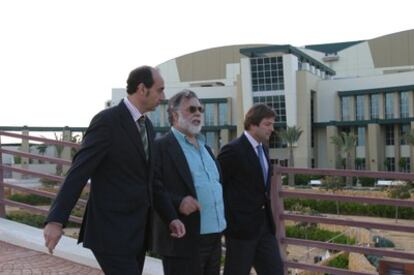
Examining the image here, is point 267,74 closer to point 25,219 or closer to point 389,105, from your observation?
point 389,105

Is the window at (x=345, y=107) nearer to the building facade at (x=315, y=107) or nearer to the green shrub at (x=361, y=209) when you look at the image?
the building facade at (x=315, y=107)

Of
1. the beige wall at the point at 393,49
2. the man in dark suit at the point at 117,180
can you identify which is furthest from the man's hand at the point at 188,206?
the beige wall at the point at 393,49

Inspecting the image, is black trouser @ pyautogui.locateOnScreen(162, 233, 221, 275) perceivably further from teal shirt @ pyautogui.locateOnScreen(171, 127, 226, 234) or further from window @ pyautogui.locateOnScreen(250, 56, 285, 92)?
window @ pyautogui.locateOnScreen(250, 56, 285, 92)

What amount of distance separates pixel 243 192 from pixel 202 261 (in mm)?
649

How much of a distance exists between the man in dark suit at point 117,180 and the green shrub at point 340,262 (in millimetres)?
12344

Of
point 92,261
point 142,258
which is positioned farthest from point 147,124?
point 92,261

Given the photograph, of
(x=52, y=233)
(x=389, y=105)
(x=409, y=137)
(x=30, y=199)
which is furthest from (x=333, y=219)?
(x=389, y=105)

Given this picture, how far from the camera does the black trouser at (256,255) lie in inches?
153

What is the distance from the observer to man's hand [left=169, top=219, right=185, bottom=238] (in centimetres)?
314

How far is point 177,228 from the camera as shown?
315 cm

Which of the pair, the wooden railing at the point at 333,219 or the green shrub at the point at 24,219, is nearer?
the wooden railing at the point at 333,219

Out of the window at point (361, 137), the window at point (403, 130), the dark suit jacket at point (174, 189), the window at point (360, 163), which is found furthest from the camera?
the window at point (360, 163)

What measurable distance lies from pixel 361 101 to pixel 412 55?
Result: 23.8 m

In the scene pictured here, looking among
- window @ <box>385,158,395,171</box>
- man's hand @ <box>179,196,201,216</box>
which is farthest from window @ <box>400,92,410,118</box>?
man's hand @ <box>179,196,201,216</box>
